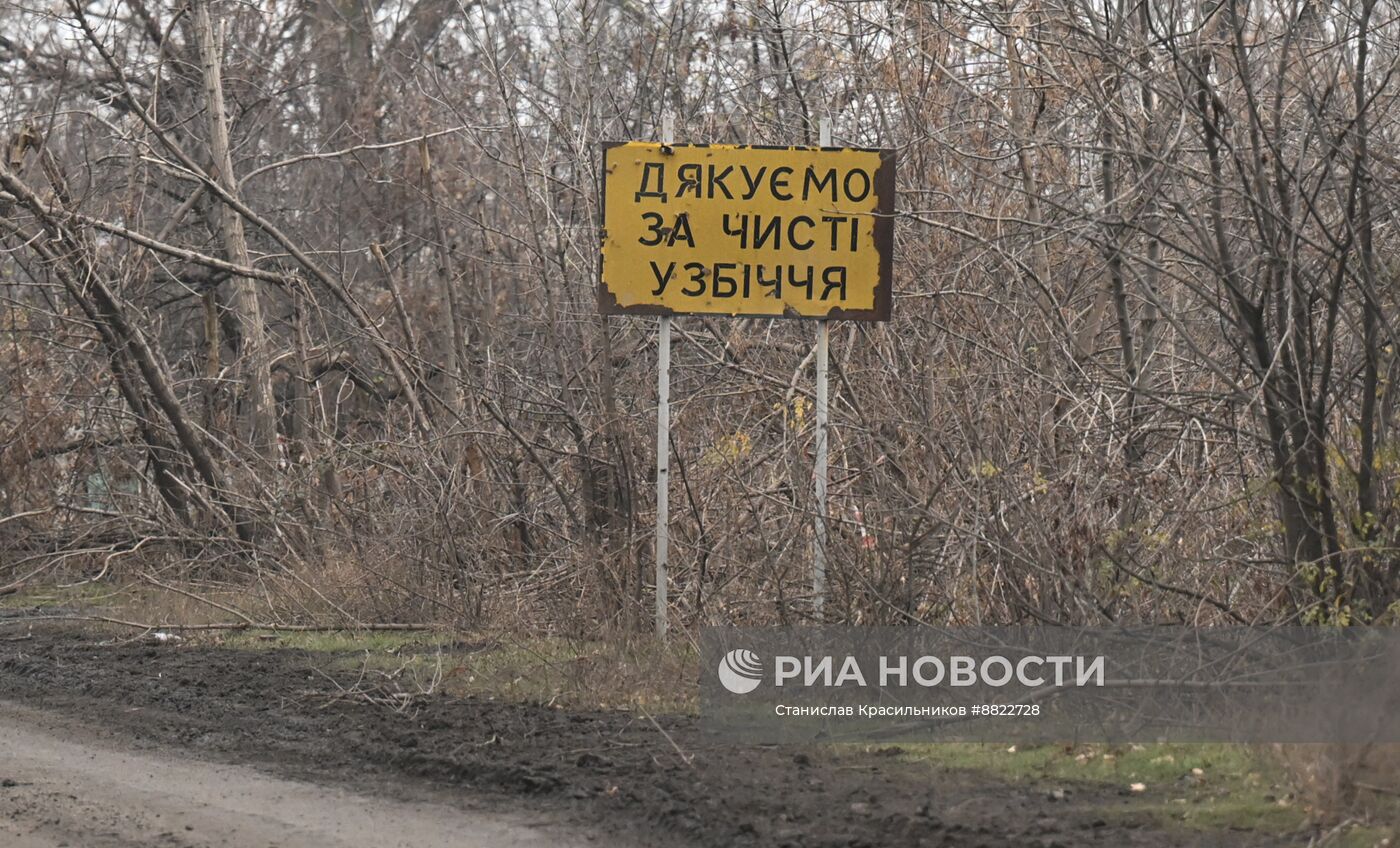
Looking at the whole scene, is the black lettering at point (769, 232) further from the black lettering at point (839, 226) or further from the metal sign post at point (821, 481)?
the metal sign post at point (821, 481)

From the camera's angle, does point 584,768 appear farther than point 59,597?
No

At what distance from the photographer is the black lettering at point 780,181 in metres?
9.53

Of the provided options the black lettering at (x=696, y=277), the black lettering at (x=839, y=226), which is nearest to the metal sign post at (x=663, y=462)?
the black lettering at (x=696, y=277)

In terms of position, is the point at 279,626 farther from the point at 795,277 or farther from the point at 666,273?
the point at 795,277

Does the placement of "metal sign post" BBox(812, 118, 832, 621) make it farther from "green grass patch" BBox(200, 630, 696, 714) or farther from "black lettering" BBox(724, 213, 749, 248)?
"green grass patch" BBox(200, 630, 696, 714)

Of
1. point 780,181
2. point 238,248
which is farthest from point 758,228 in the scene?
point 238,248

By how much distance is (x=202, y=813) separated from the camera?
21.8ft

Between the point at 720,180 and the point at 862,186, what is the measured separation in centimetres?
81

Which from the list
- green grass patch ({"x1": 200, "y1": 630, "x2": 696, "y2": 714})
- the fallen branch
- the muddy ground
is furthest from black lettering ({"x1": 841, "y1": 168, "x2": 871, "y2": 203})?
the fallen branch

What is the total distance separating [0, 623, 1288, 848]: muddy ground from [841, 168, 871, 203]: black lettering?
324 cm

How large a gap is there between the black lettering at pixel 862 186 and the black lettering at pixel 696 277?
92 cm

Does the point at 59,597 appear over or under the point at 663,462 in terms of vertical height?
under

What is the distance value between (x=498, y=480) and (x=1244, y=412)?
19.6ft

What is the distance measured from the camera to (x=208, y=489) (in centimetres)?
1510
